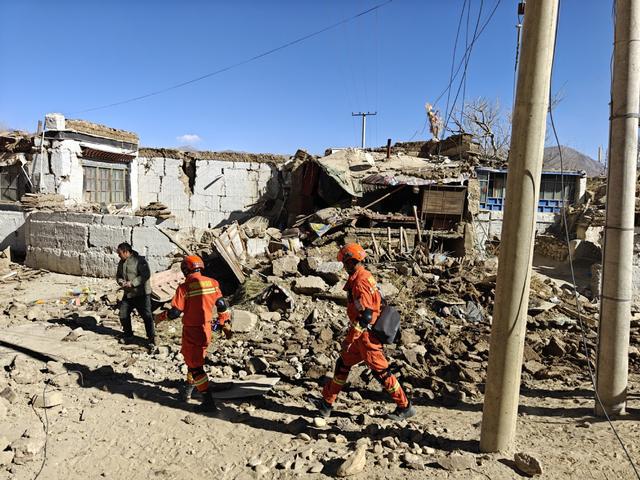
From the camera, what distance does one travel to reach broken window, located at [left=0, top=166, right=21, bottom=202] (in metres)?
13.1

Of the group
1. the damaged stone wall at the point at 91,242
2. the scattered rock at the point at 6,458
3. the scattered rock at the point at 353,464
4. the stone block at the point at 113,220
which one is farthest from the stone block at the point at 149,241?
the scattered rock at the point at 353,464

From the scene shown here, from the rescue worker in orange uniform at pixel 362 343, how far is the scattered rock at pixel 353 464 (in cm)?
85

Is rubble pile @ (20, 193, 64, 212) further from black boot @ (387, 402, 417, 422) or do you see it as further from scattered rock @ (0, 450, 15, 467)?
black boot @ (387, 402, 417, 422)

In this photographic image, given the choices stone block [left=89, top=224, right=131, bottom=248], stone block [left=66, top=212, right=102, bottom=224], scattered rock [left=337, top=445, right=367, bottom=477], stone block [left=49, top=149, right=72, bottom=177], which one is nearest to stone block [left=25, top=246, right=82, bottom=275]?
stone block [left=89, top=224, right=131, bottom=248]

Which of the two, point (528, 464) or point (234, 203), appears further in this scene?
point (234, 203)

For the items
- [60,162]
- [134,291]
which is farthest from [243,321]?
[60,162]

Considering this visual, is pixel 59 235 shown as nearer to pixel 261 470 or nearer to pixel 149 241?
pixel 149 241

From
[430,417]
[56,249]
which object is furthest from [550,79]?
[56,249]

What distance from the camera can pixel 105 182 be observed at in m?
14.3

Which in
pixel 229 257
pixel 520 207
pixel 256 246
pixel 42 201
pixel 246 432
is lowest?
pixel 246 432

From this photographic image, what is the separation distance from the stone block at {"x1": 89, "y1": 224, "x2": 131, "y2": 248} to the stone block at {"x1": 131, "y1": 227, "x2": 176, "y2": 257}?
190 mm

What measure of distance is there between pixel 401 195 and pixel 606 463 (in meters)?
11.5

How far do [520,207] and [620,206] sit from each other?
144cm

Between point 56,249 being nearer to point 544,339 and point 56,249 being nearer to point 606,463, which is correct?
point 544,339
